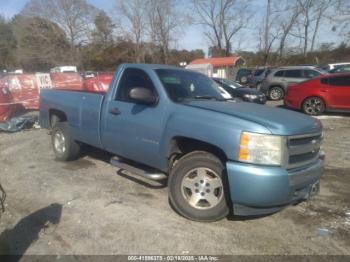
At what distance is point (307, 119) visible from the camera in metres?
4.45

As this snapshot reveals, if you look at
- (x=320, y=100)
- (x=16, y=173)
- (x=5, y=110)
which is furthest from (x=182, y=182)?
(x=320, y=100)

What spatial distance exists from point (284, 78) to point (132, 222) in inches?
659

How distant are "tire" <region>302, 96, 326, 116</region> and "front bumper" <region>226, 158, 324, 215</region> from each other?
10.5 meters

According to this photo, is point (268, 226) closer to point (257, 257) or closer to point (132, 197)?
point (257, 257)

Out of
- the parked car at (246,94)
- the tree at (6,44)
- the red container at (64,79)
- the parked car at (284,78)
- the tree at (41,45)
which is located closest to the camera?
the red container at (64,79)

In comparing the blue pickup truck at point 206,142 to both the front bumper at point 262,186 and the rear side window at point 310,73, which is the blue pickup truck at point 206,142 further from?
the rear side window at point 310,73

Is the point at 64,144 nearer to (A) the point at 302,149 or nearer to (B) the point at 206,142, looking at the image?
(B) the point at 206,142

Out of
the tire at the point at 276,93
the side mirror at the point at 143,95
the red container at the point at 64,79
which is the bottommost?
the tire at the point at 276,93

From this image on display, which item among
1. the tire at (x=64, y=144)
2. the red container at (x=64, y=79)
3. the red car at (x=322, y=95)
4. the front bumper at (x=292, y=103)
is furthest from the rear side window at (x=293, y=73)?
the tire at (x=64, y=144)

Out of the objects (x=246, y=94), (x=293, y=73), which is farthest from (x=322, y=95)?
(x=293, y=73)

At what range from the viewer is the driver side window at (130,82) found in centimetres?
521

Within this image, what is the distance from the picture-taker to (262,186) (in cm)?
376

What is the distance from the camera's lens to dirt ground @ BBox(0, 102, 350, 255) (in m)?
3.82

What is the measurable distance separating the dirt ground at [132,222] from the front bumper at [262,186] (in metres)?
0.37
